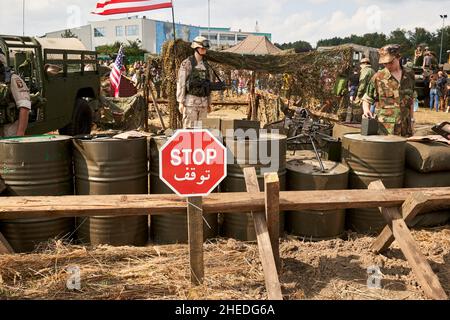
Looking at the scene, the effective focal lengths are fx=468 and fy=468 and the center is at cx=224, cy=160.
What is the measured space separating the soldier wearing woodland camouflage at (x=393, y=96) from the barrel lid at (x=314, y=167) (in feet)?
3.47

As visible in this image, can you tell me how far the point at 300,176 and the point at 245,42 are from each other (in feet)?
74.1

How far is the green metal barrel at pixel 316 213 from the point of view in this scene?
4215 millimetres

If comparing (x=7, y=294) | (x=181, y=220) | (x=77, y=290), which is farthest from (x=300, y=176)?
(x=7, y=294)

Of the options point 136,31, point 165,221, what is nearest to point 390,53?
point 165,221

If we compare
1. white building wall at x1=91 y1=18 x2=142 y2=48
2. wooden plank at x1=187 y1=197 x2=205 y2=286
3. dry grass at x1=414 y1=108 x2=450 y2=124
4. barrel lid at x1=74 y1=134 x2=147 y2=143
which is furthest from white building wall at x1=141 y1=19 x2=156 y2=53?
wooden plank at x1=187 y1=197 x2=205 y2=286

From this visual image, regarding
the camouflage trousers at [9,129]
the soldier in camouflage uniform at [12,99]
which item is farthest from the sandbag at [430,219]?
the camouflage trousers at [9,129]

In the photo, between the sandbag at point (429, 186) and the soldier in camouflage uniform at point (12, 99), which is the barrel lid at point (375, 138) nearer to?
the sandbag at point (429, 186)

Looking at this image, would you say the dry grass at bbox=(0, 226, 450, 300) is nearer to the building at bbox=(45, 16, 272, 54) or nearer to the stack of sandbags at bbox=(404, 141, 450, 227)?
the stack of sandbags at bbox=(404, 141, 450, 227)

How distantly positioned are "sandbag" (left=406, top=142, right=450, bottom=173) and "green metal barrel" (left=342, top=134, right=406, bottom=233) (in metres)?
0.15

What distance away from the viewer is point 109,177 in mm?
3922

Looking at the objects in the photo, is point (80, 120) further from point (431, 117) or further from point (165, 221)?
point (431, 117)

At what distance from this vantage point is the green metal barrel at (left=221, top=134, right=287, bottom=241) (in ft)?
13.4
